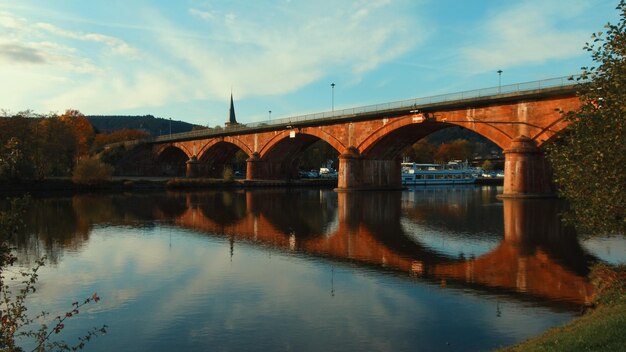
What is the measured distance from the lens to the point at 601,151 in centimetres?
1202

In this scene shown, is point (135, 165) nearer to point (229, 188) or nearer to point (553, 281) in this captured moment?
point (229, 188)

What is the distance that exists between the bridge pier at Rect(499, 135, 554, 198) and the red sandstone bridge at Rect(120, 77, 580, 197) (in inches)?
2.9

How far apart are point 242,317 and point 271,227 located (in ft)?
51.8

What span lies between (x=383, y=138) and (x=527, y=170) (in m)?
18.9

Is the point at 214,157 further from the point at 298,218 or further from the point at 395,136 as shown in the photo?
the point at 298,218

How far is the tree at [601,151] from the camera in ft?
38.8

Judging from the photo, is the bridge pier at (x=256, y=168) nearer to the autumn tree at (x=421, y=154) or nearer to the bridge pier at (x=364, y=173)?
the bridge pier at (x=364, y=173)

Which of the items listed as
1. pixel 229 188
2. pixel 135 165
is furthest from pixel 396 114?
pixel 135 165

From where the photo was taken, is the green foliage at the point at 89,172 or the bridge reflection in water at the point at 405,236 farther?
the green foliage at the point at 89,172

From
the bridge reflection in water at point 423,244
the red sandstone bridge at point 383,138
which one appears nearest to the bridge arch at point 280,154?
the red sandstone bridge at point 383,138

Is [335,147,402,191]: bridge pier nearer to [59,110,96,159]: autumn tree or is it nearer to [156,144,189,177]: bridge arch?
[156,144,189,177]: bridge arch

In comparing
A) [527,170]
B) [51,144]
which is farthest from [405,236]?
[51,144]

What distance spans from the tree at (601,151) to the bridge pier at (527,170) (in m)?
29.3

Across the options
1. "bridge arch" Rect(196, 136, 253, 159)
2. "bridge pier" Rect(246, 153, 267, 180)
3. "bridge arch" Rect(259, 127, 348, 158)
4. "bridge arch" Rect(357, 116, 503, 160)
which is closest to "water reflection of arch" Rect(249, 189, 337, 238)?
"bridge arch" Rect(357, 116, 503, 160)
